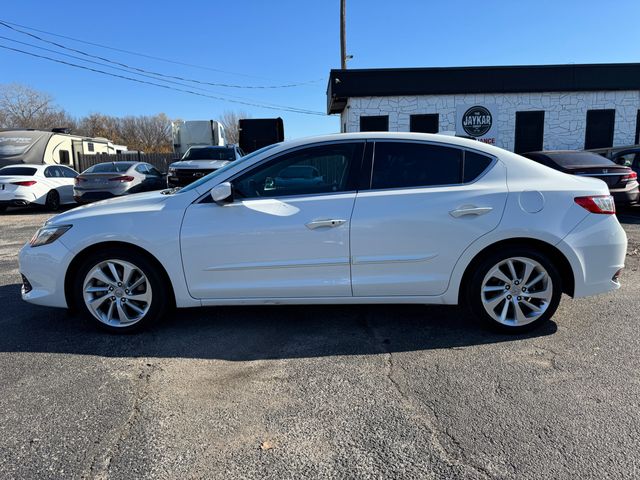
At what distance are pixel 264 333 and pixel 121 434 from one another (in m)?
1.52

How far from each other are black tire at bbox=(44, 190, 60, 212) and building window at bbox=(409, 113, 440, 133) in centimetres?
1109

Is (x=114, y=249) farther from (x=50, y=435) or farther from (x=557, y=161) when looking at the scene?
(x=557, y=161)

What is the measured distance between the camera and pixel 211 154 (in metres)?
13.5

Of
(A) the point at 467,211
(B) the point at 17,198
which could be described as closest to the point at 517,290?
(A) the point at 467,211

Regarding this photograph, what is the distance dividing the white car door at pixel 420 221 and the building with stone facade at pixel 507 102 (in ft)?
37.4

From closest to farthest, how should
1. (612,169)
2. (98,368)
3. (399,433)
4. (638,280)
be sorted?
(399,433) → (98,368) → (638,280) → (612,169)

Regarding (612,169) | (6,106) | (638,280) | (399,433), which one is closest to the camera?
(399,433)

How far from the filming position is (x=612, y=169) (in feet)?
27.8

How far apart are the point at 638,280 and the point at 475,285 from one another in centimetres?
292

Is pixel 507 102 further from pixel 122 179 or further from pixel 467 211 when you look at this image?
pixel 467 211

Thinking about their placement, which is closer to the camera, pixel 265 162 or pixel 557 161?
pixel 265 162

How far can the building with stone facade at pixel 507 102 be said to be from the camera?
47.4 feet

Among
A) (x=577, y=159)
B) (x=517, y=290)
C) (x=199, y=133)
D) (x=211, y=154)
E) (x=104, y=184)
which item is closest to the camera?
(x=517, y=290)

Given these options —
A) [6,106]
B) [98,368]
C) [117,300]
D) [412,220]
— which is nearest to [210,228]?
[117,300]
